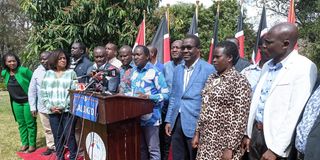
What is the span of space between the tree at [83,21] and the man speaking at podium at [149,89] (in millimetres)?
4371

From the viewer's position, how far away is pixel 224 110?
3008mm

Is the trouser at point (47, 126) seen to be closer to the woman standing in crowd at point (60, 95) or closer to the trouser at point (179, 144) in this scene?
the woman standing in crowd at point (60, 95)

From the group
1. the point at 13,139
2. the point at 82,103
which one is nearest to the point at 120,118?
the point at 82,103

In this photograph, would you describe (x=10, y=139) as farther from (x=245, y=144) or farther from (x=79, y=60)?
(x=245, y=144)

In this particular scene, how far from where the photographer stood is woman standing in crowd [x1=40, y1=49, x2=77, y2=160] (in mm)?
4645

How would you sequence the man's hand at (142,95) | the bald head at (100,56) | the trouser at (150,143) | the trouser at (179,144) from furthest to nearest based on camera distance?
1. the bald head at (100,56)
2. the trouser at (150,143)
3. the man's hand at (142,95)
4. the trouser at (179,144)

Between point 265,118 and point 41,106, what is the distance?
4.23 m

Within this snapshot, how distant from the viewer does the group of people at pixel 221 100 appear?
98.2 inches

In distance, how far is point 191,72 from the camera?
3.65 m

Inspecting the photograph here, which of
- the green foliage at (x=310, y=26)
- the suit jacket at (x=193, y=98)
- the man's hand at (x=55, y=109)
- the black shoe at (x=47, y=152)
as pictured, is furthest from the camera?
the green foliage at (x=310, y=26)

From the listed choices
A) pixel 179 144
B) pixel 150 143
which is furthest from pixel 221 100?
pixel 150 143

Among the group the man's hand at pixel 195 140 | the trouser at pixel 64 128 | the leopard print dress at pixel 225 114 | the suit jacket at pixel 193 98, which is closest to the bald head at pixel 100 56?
the trouser at pixel 64 128

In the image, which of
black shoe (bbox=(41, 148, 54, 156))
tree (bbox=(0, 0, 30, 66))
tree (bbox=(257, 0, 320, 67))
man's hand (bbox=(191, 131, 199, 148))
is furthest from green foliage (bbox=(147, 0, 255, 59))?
man's hand (bbox=(191, 131, 199, 148))

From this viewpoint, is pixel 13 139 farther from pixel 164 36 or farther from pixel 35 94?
pixel 164 36
